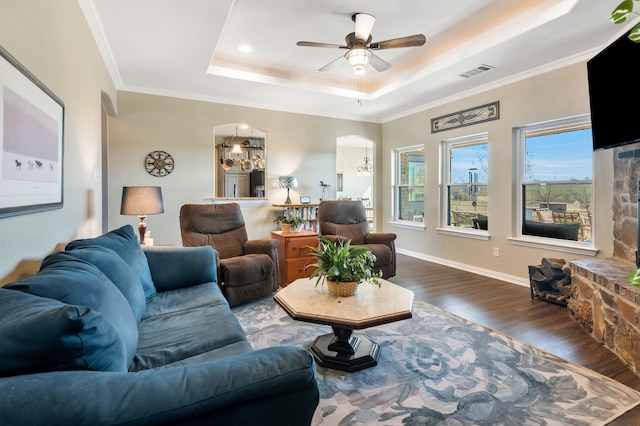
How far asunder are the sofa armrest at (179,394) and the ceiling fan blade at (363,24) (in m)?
2.97

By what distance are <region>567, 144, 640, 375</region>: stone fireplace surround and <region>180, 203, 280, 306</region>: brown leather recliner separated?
2.89 meters

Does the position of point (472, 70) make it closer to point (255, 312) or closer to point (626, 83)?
point (626, 83)

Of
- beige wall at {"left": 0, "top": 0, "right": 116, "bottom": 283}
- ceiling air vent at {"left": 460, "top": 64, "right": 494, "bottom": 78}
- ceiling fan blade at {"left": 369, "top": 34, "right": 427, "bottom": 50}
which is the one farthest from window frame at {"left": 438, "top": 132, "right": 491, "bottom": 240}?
beige wall at {"left": 0, "top": 0, "right": 116, "bottom": 283}

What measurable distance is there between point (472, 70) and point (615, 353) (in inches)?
124

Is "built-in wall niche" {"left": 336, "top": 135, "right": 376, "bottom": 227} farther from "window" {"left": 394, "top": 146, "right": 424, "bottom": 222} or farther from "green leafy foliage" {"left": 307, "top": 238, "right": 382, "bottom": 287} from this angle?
"green leafy foliage" {"left": 307, "top": 238, "right": 382, "bottom": 287}

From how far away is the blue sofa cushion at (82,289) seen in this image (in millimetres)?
1067

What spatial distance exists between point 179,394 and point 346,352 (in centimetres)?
165

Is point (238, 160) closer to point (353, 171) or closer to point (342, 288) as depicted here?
point (353, 171)

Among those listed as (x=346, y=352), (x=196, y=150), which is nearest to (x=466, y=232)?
(x=346, y=352)

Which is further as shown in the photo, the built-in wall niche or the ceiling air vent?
the built-in wall niche

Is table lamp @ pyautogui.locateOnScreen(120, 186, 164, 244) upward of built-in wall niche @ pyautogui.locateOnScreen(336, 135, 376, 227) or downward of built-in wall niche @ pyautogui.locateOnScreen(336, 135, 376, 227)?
downward

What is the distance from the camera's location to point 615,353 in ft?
7.76

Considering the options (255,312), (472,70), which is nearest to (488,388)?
(255,312)

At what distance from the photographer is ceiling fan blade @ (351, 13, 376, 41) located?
3.04m
